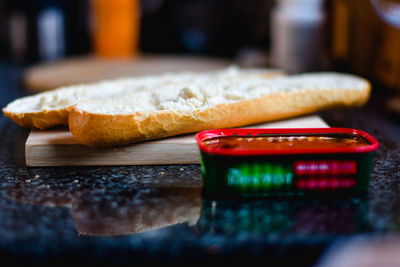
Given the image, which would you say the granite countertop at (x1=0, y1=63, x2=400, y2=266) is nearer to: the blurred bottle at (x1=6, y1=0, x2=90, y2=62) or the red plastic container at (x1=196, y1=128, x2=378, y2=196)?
the red plastic container at (x1=196, y1=128, x2=378, y2=196)

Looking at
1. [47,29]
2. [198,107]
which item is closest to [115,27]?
[47,29]

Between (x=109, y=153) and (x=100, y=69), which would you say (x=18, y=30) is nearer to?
(x=100, y=69)

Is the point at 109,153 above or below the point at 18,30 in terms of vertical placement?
below

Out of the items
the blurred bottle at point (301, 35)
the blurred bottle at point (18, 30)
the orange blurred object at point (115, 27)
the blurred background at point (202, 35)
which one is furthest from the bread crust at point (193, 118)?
the blurred bottle at point (18, 30)

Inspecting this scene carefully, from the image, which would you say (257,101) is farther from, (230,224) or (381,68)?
(381,68)

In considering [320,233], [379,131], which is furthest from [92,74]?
[320,233]

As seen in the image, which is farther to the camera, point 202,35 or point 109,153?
point 202,35
